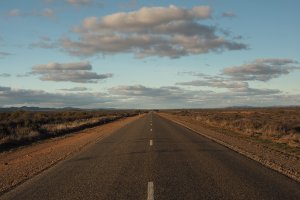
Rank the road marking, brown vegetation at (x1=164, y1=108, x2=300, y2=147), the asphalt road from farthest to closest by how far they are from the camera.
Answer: brown vegetation at (x1=164, y1=108, x2=300, y2=147) < the asphalt road < the road marking

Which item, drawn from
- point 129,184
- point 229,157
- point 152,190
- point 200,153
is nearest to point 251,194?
point 152,190

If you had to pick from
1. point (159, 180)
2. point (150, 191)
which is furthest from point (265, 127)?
→ point (150, 191)

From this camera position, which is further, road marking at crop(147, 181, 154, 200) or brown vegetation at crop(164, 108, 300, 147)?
brown vegetation at crop(164, 108, 300, 147)

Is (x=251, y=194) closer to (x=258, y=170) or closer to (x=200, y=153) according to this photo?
(x=258, y=170)

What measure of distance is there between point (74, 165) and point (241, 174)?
17.1ft

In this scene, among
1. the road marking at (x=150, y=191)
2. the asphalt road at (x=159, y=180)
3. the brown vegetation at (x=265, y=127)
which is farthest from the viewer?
the brown vegetation at (x=265, y=127)

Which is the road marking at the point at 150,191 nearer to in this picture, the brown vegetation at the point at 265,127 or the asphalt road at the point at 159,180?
the asphalt road at the point at 159,180

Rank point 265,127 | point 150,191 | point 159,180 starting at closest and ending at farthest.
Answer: point 150,191 → point 159,180 → point 265,127

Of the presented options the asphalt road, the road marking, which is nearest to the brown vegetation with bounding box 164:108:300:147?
the asphalt road

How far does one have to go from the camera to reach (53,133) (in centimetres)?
3027

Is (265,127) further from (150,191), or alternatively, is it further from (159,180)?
(150,191)

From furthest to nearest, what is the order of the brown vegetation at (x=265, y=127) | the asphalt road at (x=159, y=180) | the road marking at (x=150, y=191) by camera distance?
the brown vegetation at (x=265, y=127)
the asphalt road at (x=159, y=180)
the road marking at (x=150, y=191)

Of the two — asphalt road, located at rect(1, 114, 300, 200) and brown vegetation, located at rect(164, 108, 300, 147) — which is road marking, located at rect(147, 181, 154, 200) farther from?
brown vegetation, located at rect(164, 108, 300, 147)

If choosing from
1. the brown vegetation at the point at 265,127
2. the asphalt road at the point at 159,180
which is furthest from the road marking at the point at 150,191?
the brown vegetation at the point at 265,127
